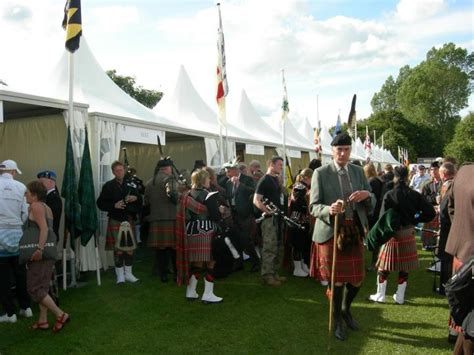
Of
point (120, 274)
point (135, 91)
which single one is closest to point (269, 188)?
point (120, 274)

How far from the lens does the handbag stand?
4.45m

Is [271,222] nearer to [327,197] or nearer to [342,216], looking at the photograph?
[327,197]

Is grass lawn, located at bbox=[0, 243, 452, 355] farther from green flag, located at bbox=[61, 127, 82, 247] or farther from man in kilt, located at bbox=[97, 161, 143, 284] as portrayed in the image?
green flag, located at bbox=[61, 127, 82, 247]

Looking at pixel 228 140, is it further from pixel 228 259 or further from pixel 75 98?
pixel 228 259

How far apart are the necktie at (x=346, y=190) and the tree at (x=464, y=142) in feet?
154

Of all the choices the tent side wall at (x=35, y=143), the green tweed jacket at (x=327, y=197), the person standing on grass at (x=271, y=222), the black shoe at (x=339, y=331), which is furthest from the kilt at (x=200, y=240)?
the tent side wall at (x=35, y=143)

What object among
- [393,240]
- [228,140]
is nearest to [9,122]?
[228,140]

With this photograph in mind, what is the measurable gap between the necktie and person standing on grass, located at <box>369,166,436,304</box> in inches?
44.1

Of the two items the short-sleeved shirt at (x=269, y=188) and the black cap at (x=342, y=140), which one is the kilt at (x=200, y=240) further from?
the black cap at (x=342, y=140)

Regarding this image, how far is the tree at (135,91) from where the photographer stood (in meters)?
42.3

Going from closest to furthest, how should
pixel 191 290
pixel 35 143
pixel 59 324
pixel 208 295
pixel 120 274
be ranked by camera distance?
pixel 59 324 < pixel 208 295 < pixel 191 290 < pixel 120 274 < pixel 35 143

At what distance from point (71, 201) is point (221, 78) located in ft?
17.5

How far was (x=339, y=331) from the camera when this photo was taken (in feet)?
13.9

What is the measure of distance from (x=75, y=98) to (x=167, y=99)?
4958 mm
